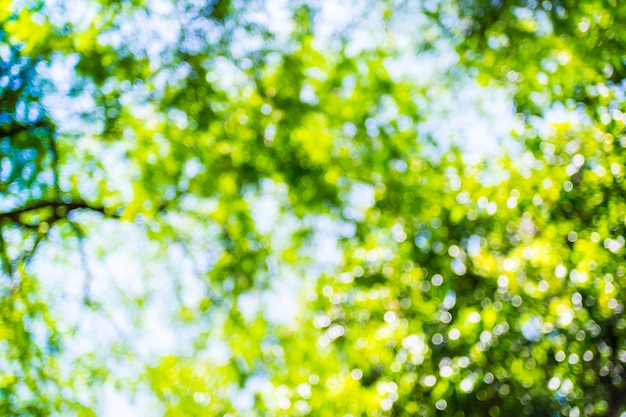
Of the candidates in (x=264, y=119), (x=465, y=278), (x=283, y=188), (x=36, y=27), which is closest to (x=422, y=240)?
(x=465, y=278)

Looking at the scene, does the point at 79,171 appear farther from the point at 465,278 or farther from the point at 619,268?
the point at 619,268

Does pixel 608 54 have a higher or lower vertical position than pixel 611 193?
higher

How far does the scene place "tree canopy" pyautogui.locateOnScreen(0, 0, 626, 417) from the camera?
5.47 m

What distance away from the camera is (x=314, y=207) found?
6.02m

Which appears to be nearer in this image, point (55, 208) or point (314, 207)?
point (55, 208)

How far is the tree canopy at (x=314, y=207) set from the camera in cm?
547

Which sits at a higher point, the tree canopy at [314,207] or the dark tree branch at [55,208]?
the dark tree branch at [55,208]

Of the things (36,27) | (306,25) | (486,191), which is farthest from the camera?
(306,25)

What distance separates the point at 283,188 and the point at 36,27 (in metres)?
2.56

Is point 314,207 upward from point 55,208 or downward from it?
downward

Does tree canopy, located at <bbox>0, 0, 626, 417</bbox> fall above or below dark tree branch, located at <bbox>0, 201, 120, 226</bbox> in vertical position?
below

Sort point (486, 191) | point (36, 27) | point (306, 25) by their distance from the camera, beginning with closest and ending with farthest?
1. point (36, 27)
2. point (486, 191)
3. point (306, 25)

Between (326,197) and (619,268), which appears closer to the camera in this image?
(619,268)

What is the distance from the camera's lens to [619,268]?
5.42 m
